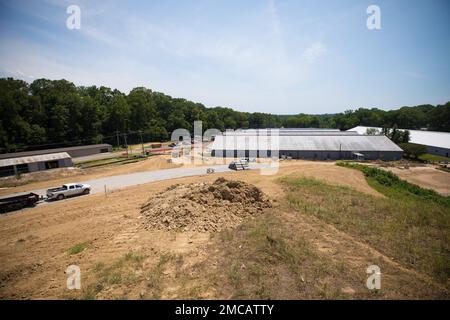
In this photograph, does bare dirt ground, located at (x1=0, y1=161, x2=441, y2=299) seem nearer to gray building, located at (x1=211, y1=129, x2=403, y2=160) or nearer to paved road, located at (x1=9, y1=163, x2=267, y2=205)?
paved road, located at (x1=9, y1=163, x2=267, y2=205)

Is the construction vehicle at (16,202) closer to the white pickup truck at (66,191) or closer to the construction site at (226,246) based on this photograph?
the construction site at (226,246)

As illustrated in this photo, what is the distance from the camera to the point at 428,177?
36219 millimetres

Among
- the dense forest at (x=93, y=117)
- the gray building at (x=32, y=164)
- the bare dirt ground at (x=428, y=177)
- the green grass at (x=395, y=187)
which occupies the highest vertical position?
the dense forest at (x=93, y=117)

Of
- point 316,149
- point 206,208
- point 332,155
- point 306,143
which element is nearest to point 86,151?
point 206,208

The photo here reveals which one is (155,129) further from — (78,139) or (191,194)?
(191,194)

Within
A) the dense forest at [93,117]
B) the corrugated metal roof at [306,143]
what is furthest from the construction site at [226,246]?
the dense forest at [93,117]

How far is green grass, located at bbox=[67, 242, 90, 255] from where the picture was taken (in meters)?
12.2

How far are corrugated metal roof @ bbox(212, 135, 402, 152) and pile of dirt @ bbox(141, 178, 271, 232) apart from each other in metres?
30.9

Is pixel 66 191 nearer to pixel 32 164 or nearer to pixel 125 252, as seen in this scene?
pixel 125 252

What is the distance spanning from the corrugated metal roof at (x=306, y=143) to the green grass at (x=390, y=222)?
2579 centimetres

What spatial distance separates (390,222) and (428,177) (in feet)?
104

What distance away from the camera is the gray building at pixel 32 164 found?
3366 cm

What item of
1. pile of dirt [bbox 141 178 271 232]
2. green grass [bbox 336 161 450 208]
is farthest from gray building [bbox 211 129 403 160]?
pile of dirt [bbox 141 178 271 232]

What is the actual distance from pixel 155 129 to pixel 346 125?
300 ft
